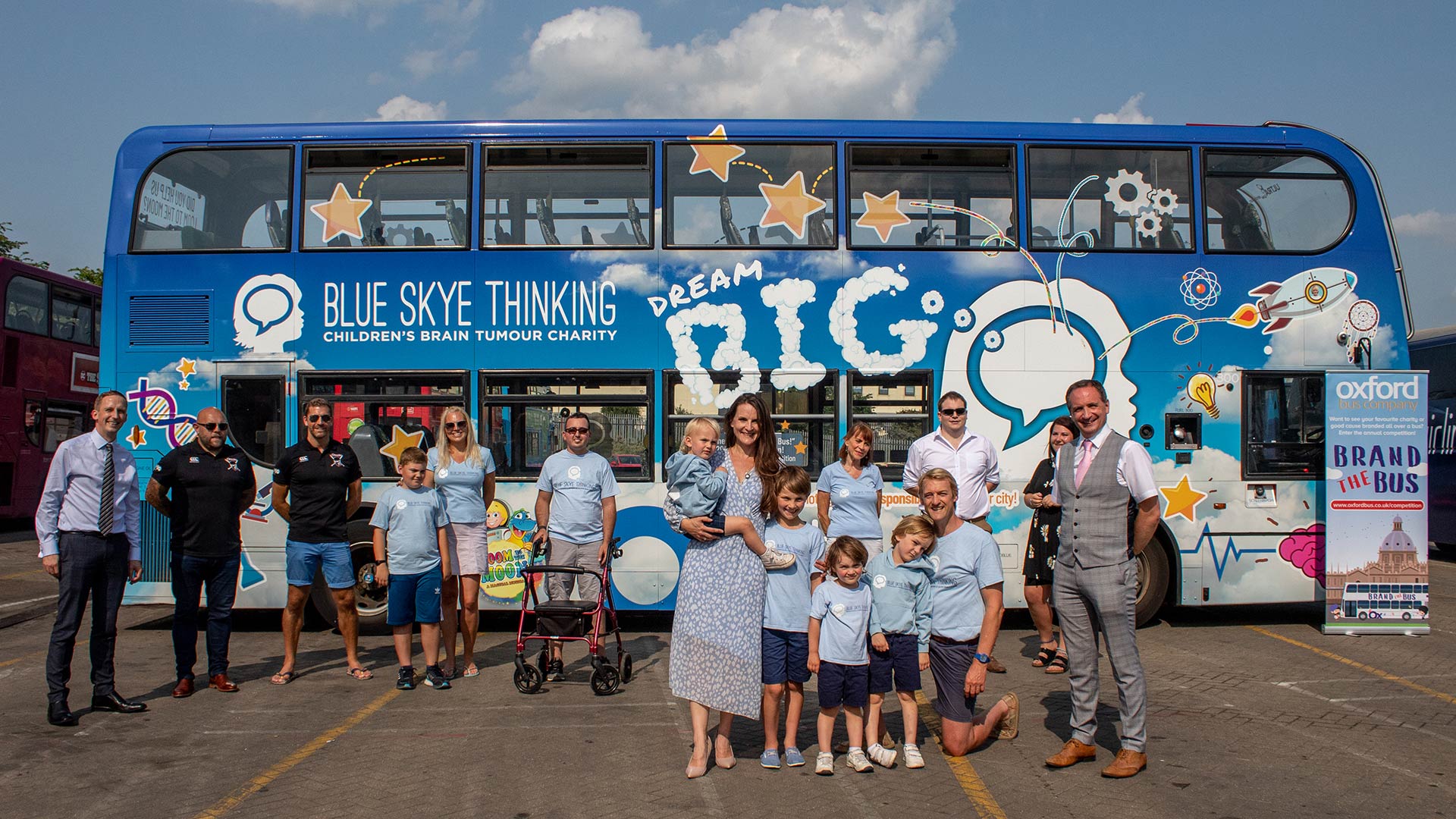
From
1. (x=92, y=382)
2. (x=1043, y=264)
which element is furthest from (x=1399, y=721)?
(x=92, y=382)

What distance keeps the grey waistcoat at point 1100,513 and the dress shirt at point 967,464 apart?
1981 mm

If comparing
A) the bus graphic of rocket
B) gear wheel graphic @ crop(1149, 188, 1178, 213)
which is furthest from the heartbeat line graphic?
gear wheel graphic @ crop(1149, 188, 1178, 213)

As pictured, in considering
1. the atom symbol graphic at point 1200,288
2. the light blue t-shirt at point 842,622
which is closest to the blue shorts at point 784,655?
the light blue t-shirt at point 842,622

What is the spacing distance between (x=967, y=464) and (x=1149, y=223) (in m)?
3.39

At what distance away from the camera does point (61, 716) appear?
19.8 feet

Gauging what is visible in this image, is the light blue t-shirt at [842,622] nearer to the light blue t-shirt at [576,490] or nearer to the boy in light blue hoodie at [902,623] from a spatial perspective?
the boy in light blue hoodie at [902,623]

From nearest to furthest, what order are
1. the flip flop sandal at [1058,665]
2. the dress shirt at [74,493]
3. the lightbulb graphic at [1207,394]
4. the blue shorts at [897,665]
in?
the blue shorts at [897,665] < the dress shirt at [74,493] < the flip flop sandal at [1058,665] < the lightbulb graphic at [1207,394]

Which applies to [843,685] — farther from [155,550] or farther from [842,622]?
[155,550]

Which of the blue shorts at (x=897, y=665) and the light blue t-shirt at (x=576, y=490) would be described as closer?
the blue shorts at (x=897, y=665)

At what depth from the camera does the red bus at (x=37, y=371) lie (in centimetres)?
1730

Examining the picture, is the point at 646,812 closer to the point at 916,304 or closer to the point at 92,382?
the point at 916,304

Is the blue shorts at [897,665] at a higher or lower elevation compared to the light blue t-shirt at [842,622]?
lower

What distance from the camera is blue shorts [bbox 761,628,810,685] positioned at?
5082mm

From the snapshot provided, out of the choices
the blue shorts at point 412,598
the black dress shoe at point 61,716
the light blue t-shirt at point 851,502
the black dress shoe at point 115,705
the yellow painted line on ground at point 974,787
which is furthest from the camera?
the blue shorts at point 412,598
